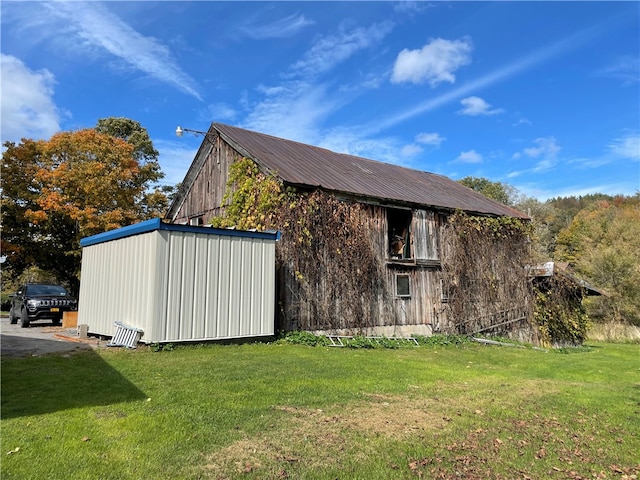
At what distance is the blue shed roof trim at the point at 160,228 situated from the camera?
9.45 metres

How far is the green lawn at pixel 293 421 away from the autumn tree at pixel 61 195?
17.6 m

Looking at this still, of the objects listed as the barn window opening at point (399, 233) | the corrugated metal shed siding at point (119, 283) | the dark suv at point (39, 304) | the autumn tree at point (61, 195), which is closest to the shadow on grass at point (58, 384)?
the corrugated metal shed siding at point (119, 283)

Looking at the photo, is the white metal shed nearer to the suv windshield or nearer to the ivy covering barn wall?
the ivy covering barn wall

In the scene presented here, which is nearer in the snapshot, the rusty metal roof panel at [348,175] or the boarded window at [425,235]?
the rusty metal roof panel at [348,175]

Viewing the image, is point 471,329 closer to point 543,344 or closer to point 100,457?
point 543,344

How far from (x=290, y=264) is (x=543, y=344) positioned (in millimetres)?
12310

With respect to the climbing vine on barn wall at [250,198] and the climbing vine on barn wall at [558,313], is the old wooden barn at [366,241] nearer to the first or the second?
the climbing vine on barn wall at [250,198]

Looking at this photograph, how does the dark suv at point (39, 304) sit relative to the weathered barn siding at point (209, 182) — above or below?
below

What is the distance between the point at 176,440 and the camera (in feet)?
14.4

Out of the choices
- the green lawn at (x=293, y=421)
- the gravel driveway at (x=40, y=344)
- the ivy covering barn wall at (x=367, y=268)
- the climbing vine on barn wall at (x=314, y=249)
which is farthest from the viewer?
the ivy covering barn wall at (x=367, y=268)

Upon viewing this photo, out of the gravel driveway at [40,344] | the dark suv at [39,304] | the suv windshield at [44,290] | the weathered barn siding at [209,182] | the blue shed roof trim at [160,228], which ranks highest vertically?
the weathered barn siding at [209,182]

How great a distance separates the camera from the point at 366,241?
565 inches

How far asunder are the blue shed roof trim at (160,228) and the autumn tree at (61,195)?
13.1 m

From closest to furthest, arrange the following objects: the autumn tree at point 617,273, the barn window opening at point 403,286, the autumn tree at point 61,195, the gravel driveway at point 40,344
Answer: the gravel driveway at point 40,344, the barn window opening at point 403,286, the autumn tree at point 61,195, the autumn tree at point 617,273
